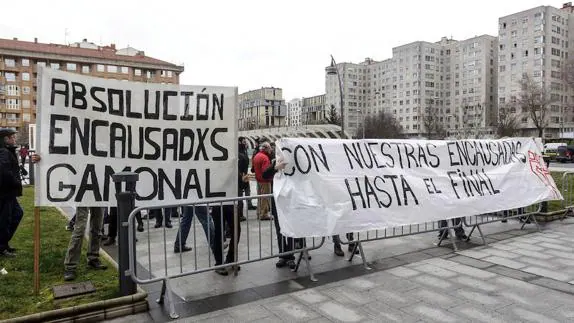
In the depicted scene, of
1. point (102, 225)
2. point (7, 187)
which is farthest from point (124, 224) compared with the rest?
point (7, 187)

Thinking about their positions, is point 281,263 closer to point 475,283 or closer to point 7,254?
point 475,283

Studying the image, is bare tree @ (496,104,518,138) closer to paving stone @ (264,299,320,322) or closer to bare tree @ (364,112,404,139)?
bare tree @ (364,112,404,139)

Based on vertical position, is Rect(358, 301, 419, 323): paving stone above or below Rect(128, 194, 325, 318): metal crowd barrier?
below

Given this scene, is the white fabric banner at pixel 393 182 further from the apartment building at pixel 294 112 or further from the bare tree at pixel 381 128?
the apartment building at pixel 294 112

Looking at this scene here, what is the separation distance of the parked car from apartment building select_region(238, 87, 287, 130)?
2552 inches

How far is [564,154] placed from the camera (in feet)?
121

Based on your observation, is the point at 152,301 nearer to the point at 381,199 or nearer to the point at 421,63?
the point at 381,199

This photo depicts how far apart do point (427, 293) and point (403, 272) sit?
0.78 m

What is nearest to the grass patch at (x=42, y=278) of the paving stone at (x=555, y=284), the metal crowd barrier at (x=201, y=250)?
the metal crowd barrier at (x=201, y=250)

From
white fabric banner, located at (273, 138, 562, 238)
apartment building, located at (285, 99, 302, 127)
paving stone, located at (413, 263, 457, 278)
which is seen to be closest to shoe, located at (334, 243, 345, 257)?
white fabric banner, located at (273, 138, 562, 238)

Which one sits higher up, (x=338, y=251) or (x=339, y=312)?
(x=338, y=251)

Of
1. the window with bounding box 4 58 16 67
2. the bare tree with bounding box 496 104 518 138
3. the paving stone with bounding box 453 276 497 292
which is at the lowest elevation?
the paving stone with bounding box 453 276 497 292

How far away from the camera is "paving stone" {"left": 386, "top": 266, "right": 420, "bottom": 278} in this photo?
5355 millimetres

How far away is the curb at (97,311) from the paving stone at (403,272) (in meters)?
2.95
